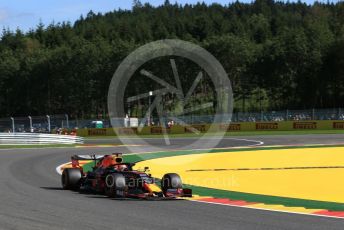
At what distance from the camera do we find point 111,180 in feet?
40.0

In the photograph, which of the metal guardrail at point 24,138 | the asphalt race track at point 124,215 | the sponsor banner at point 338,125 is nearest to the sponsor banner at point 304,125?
the sponsor banner at point 338,125

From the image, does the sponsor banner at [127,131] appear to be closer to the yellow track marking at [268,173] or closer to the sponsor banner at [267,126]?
the sponsor banner at [267,126]

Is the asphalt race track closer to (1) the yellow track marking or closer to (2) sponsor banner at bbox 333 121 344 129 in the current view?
(1) the yellow track marking

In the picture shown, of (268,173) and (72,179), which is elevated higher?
(72,179)

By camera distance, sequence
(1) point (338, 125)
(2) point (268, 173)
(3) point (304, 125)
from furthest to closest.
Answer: (3) point (304, 125) → (1) point (338, 125) → (2) point (268, 173)

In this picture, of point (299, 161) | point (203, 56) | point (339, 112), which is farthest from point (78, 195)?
point (203, 56)

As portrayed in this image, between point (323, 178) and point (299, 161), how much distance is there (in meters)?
6.16

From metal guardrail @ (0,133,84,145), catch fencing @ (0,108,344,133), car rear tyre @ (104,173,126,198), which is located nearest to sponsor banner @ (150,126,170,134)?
catch fencing @ (0,108,344,133)

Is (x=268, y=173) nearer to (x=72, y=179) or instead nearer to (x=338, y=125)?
(x=72, y=179)

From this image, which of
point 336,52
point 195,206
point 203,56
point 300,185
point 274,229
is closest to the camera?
point 274,229

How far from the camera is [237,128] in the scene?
5288cm

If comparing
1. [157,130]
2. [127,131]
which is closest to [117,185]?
[157,130]

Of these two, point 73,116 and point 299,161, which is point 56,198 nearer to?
point 299,161

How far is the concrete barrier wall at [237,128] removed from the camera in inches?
1949
